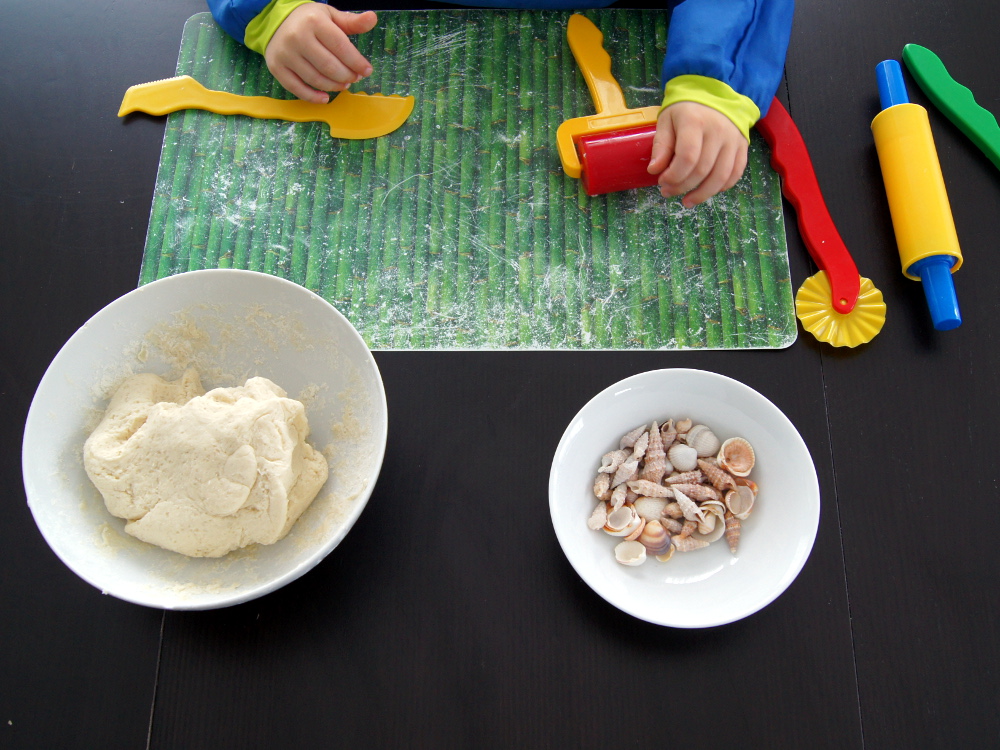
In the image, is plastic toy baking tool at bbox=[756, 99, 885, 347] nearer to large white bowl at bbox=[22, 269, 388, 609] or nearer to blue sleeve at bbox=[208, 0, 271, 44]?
large white bowl at bbox=[22, 269, 388, 609]

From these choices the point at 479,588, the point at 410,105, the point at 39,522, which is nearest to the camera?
the point at 39,522

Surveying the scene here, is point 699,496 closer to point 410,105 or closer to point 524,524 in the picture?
point 524,524

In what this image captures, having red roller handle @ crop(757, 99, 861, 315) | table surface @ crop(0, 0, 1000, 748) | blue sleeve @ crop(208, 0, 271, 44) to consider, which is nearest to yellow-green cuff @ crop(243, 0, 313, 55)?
blue sleeve @ crop(208, 0, 271, 44)

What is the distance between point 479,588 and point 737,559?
22 centimetres

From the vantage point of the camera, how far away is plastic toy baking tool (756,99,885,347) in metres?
0.63

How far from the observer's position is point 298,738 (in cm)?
54

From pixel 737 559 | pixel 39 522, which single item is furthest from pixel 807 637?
pixel 39 522

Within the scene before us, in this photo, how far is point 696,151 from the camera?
629mm

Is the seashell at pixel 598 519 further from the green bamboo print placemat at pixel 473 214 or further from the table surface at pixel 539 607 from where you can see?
the green bamboo print placemat at pixel 473 214

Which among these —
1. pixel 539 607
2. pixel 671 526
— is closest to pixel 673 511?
pixel 671 526

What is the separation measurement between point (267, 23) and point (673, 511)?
65 centimetres

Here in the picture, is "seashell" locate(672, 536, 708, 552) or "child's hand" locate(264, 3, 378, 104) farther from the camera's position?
"child's hand" locate(264, 3, 378, 104)

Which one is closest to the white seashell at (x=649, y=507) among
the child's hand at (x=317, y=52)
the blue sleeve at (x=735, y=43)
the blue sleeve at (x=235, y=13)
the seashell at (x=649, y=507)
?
the seashell at (x=649, y=507)

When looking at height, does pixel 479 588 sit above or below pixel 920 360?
below
